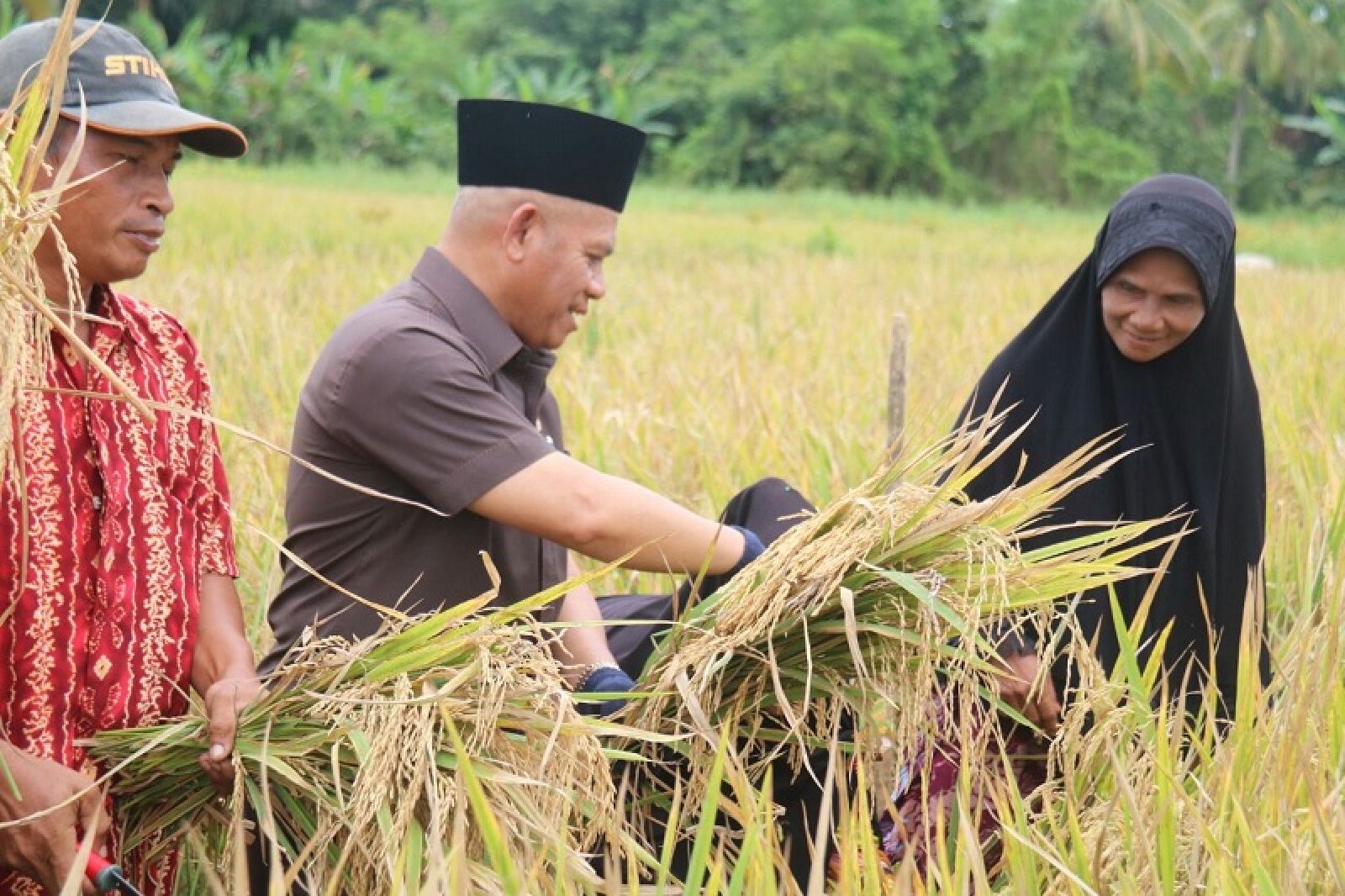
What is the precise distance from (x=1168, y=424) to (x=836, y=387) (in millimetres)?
1870

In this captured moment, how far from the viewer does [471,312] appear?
7.13 ft

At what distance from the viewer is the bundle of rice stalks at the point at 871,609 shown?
1.83m

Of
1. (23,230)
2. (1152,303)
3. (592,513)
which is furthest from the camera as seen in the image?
(1152,303)

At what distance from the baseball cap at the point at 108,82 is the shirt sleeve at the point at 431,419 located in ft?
1.13

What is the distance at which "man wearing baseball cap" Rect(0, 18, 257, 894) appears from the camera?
163cm

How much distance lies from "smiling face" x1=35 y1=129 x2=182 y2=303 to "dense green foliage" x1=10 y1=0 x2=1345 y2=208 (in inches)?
730

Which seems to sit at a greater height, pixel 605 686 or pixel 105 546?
pixel 105 546

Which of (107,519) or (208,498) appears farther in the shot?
(208,498)

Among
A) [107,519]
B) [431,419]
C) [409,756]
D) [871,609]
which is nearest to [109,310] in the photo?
[107,519]

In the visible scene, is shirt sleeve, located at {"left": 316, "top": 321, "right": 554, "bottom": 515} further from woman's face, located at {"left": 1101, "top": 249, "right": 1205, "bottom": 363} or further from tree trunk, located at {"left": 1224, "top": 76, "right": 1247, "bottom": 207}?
tree trunk, located at {"left": 1224, "top": 76, "right": 1247, "bottom": 207}

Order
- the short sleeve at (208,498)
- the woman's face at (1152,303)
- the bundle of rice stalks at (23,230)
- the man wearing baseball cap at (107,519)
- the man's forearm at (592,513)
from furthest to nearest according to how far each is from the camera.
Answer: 1. the woman's face at (1152,303)
2. the man's forearm at (592,513)
3. the short sleeve at (208,498)
4. the man wearing baseball cap at (107,519)
5. the bundle of rice stalks at (23,230)

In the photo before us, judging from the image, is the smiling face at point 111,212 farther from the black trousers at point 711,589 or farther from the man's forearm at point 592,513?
the black trousers at point 711,589

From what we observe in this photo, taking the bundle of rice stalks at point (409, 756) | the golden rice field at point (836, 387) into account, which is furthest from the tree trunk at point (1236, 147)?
the bundle of rice stalks at point (409, 756)

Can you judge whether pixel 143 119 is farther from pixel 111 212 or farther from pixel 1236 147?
pixel 1236 147
